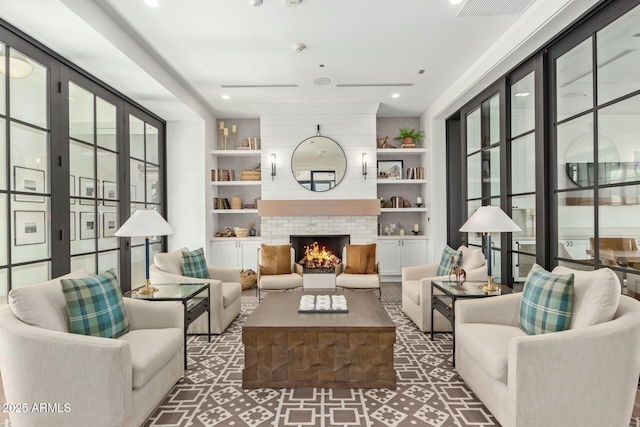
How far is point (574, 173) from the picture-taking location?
3.05 meters

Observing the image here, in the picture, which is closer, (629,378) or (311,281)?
(629,378)

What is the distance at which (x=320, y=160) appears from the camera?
601cm

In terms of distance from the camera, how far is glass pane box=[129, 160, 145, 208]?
4883 millimetres

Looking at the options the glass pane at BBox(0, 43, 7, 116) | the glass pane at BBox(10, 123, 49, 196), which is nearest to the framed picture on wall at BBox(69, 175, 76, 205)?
the glass pane at BBox(10, 123, 49, 196)

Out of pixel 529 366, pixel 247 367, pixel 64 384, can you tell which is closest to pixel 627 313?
pixel 529 366

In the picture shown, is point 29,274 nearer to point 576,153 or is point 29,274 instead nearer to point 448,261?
point 448,261

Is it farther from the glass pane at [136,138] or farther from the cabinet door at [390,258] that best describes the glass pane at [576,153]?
the glass pane at [136,138]

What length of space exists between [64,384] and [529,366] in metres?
2.36

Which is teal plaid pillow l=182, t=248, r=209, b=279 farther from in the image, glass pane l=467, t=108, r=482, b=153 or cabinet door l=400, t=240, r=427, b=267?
glass pane l=467, t=108, r=482, b=153

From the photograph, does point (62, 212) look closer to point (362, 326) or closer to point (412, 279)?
point (362, 326)

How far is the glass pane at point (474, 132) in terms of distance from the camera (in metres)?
4.90

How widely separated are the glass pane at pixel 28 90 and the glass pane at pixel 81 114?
370mm

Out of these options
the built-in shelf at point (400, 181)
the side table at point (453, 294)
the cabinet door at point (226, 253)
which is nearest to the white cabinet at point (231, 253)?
the cabinet door at point (226, 253)

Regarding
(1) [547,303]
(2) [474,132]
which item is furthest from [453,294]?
(2) [474,132]
